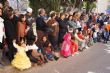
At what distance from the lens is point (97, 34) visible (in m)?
20.5

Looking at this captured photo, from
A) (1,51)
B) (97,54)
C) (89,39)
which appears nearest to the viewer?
(1,51)

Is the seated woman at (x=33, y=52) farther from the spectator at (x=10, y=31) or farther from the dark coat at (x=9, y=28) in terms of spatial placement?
the dark coat at (x=9, y=28)

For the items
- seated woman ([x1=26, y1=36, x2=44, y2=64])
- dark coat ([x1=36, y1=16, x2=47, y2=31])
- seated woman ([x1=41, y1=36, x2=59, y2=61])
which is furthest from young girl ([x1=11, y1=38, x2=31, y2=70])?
dark coat ([x1=36, y1=16, x2=47, y2=31])

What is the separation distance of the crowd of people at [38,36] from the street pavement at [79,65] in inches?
9.4

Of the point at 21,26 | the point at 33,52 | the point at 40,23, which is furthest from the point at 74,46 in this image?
the point at 21,26

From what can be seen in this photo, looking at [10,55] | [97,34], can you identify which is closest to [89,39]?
[97,34]

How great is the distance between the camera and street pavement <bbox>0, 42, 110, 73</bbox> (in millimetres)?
11210

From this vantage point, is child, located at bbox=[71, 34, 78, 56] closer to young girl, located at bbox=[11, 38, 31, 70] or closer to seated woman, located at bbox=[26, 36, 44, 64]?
seated woman, located at bbox=[26, 36, 44, 64]

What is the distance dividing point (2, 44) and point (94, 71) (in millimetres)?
3155

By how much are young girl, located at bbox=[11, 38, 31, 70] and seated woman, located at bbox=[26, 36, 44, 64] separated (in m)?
0.38

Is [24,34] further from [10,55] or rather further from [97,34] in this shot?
[97,34]

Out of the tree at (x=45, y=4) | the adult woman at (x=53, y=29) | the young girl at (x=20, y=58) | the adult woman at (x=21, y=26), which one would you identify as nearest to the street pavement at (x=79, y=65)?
the young girl at (x=20, y=58)

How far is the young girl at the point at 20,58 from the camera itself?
1070 cm

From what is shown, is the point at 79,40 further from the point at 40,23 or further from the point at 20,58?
the point at 20,58
